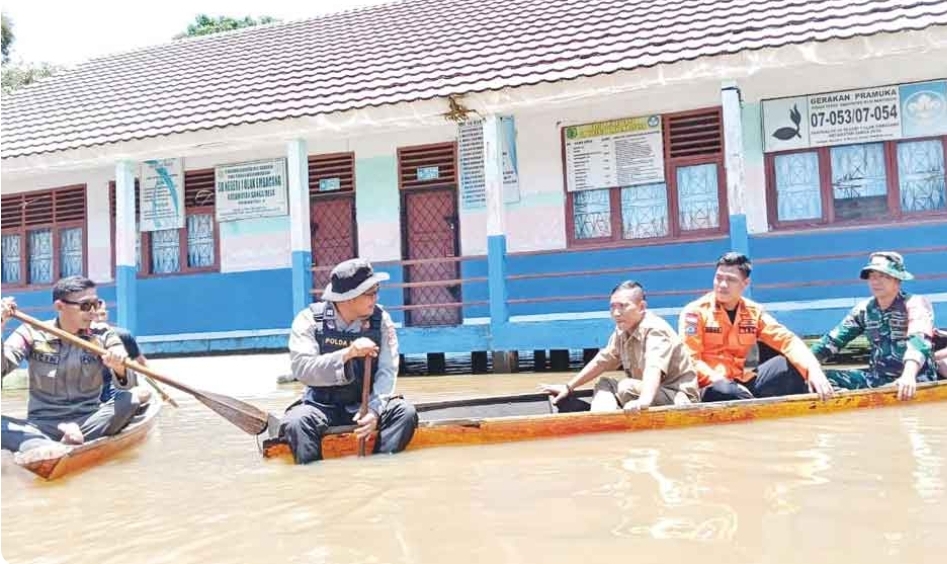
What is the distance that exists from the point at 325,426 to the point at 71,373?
1.85m

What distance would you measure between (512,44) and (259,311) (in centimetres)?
545

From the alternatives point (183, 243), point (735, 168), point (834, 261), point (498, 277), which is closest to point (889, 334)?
point (735, 168)

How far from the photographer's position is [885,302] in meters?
6.53

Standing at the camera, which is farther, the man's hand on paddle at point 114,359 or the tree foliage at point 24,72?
the tree foliage at point 24,72

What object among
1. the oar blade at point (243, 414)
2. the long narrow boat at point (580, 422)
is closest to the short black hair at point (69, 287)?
the oar blade at point (243, 414)

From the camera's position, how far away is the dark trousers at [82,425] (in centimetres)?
524

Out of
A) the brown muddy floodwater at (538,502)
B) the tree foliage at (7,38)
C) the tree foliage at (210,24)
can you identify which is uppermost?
the tree foliage at (210,24)

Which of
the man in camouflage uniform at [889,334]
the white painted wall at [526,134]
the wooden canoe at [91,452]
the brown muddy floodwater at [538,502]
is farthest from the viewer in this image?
the white painted wall at [526,134]

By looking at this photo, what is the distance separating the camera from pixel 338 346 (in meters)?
5.32

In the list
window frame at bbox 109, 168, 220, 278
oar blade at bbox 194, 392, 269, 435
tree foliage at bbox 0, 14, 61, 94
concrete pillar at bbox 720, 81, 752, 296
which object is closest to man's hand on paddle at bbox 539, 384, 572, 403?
oar blade at bbox 194, 392, 269, 435

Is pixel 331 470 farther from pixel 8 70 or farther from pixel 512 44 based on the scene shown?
pixel 8 70

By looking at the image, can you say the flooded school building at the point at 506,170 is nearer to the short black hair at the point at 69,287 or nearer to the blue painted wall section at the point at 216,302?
the blue painted wall section at the point at 216,302

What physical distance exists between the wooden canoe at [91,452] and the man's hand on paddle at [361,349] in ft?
5.76

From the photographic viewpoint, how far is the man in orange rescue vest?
605 cm
